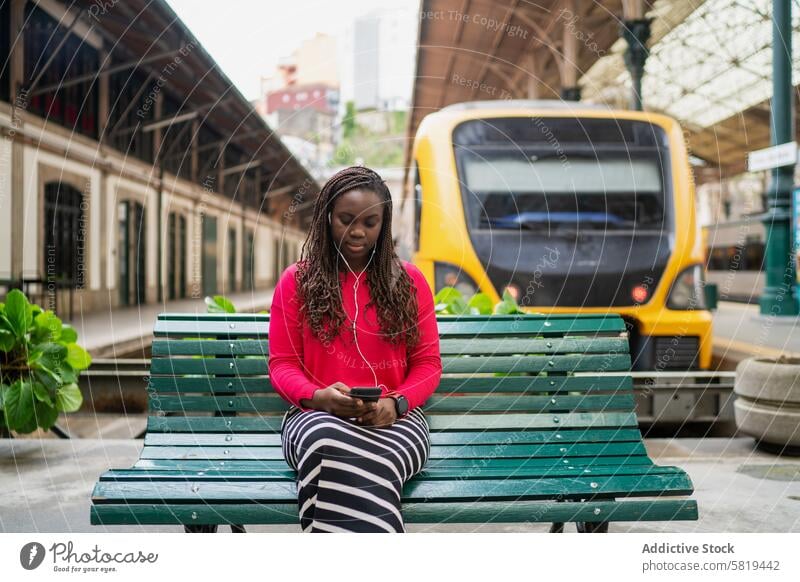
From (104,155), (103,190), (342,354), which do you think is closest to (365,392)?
(342,354)

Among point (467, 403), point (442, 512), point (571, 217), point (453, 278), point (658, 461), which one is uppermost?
point (571, 217)

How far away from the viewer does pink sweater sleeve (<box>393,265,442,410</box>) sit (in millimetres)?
2725

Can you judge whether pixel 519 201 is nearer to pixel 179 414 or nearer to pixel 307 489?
pixel 179 414

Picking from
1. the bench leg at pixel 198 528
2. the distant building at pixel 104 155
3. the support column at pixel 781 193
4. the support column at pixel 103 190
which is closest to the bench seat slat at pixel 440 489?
the bench leg at pixel 198 528

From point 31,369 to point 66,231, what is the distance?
1355cm

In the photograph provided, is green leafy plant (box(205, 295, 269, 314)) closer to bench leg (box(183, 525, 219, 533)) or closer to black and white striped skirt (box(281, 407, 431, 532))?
bench leg (box(183, 525, 219, 533))

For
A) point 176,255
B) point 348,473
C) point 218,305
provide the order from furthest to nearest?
point 176,255 < point 218,305 < point 348,473

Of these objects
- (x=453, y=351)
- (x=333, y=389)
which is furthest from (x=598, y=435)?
(x=333, y=389)

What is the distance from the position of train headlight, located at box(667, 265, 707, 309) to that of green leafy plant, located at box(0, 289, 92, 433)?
13.5ft

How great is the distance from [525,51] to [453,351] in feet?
39.2

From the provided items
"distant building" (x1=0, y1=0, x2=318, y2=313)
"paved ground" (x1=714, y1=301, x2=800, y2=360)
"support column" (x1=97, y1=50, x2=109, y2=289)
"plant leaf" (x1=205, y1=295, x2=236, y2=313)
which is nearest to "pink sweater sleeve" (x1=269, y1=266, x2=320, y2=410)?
"plant leaf" (x1=205, y1=295, x2=236, y2=313)

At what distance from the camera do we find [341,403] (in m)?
2.44

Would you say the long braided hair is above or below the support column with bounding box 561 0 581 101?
below

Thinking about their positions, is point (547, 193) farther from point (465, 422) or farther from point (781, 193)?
point (781, 193)
